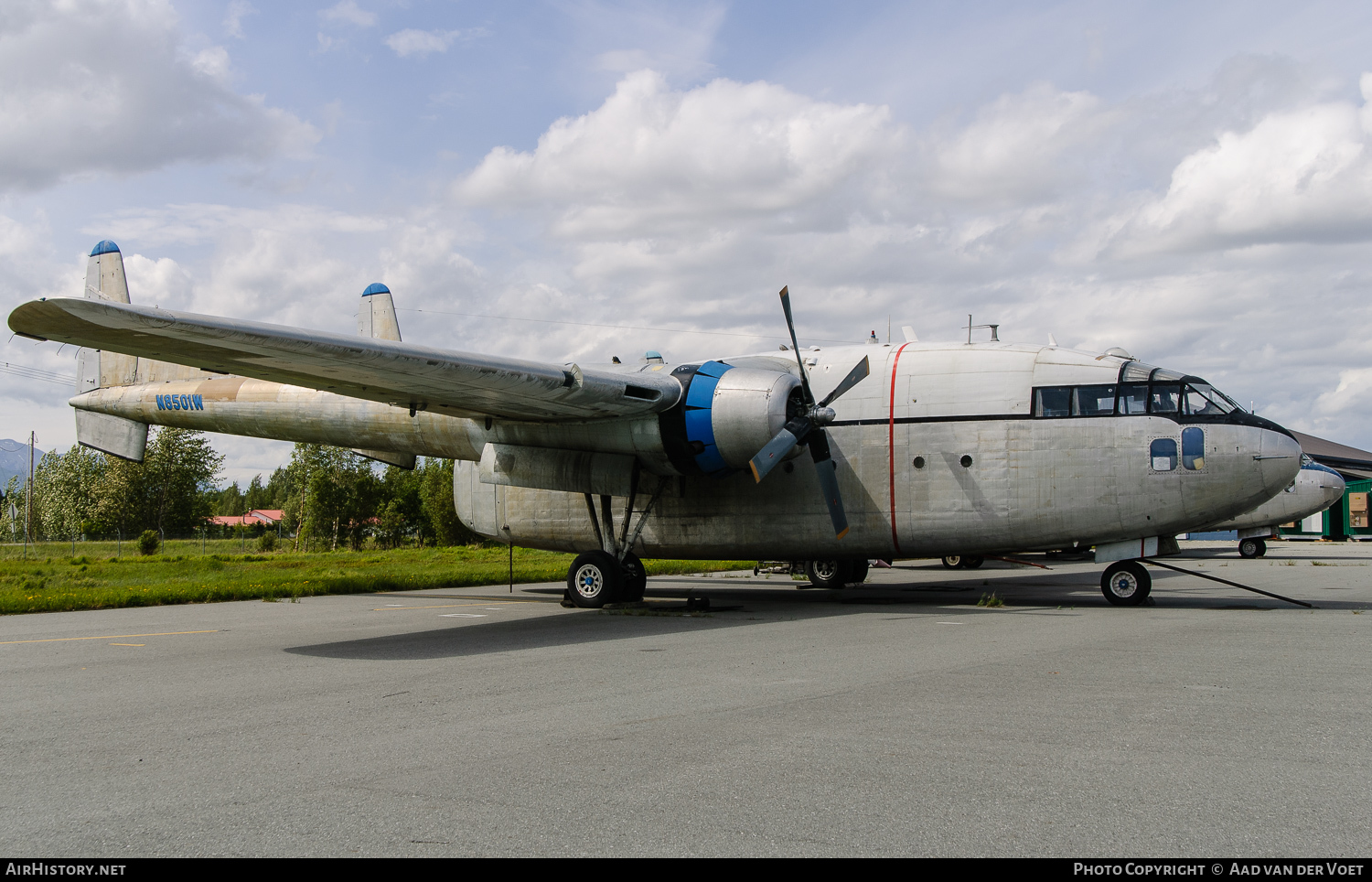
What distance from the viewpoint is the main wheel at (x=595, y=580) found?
16.5 meters

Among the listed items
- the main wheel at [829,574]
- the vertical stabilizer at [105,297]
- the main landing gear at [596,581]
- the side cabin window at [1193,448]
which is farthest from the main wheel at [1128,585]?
the vertical stabilizer at [105,297]

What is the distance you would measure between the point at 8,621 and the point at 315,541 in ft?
216

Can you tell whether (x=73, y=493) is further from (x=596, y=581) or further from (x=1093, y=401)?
(x=1093, y=401)

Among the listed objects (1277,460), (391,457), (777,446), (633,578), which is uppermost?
(391,457)

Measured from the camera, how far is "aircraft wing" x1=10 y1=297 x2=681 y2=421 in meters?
9.54

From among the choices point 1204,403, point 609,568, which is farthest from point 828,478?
point 1204,403

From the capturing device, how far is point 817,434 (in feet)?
51.3

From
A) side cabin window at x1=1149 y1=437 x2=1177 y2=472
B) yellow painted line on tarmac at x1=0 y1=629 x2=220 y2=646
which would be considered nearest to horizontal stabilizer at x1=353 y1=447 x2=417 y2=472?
yellow painted line on tarmac at x1=0 y1=629 x2=220 y2=646

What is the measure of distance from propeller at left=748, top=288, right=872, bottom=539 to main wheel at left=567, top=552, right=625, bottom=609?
3.31 metres

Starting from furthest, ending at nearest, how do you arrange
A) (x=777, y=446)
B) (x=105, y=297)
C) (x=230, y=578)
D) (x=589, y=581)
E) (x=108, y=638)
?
(x=230, y=578), (x=105, y=297), (x=589, y=581), (x=777, y=446), (x=108, y=638)

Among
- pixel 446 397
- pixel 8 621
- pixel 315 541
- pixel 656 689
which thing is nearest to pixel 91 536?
pixel 315 541

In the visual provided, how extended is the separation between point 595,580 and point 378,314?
875 centimetres

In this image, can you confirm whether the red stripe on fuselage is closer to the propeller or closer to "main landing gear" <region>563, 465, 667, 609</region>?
the propeller

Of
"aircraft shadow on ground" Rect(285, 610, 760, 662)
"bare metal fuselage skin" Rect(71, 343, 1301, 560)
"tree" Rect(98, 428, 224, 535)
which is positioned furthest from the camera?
"tree" Rect(98, 428, 224, 535)
